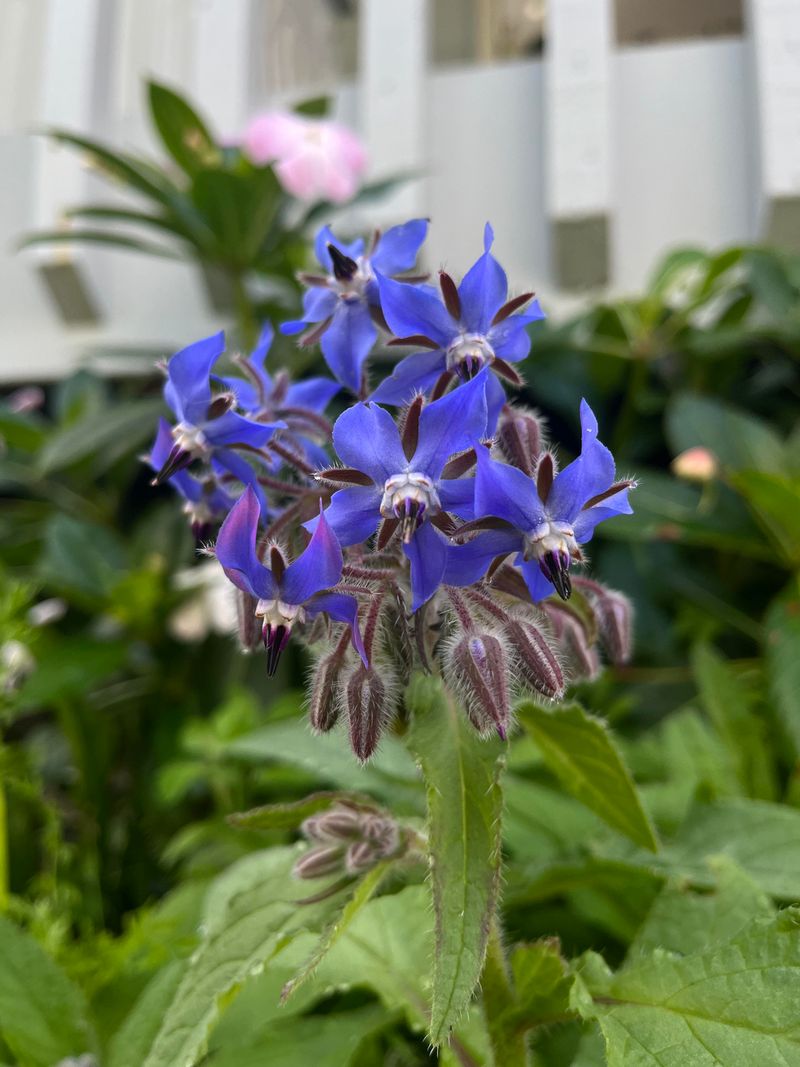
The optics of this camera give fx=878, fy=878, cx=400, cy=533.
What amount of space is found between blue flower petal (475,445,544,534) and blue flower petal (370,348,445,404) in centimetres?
12

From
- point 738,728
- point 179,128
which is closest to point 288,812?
point 738,728

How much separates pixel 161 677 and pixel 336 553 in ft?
4.62

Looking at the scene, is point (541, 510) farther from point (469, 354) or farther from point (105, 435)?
point (105, 435)

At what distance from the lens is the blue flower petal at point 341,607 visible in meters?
0.45

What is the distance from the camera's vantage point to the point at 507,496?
438 millimetres

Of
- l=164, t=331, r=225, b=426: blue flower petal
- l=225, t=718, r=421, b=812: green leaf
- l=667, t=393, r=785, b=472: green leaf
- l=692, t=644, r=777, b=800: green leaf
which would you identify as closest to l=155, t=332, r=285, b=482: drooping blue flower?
Result: l=164, t=331, r=225, b=426: blue flower petal

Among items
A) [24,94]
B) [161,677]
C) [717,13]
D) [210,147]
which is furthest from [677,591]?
[717,13]

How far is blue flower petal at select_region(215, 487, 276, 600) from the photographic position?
0.44 m

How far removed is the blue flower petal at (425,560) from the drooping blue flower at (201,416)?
5.1 inches

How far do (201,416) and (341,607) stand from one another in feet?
0.52

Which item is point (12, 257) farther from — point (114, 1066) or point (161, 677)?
point (114, 1066)

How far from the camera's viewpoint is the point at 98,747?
5.31 feet

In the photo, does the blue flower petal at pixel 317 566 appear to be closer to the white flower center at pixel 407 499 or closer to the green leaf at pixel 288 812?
the white flower center at pixel 407 499

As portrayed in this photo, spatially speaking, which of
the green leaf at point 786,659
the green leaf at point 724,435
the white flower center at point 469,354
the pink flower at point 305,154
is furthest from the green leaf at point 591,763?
A: the pink flower at point 305,154
